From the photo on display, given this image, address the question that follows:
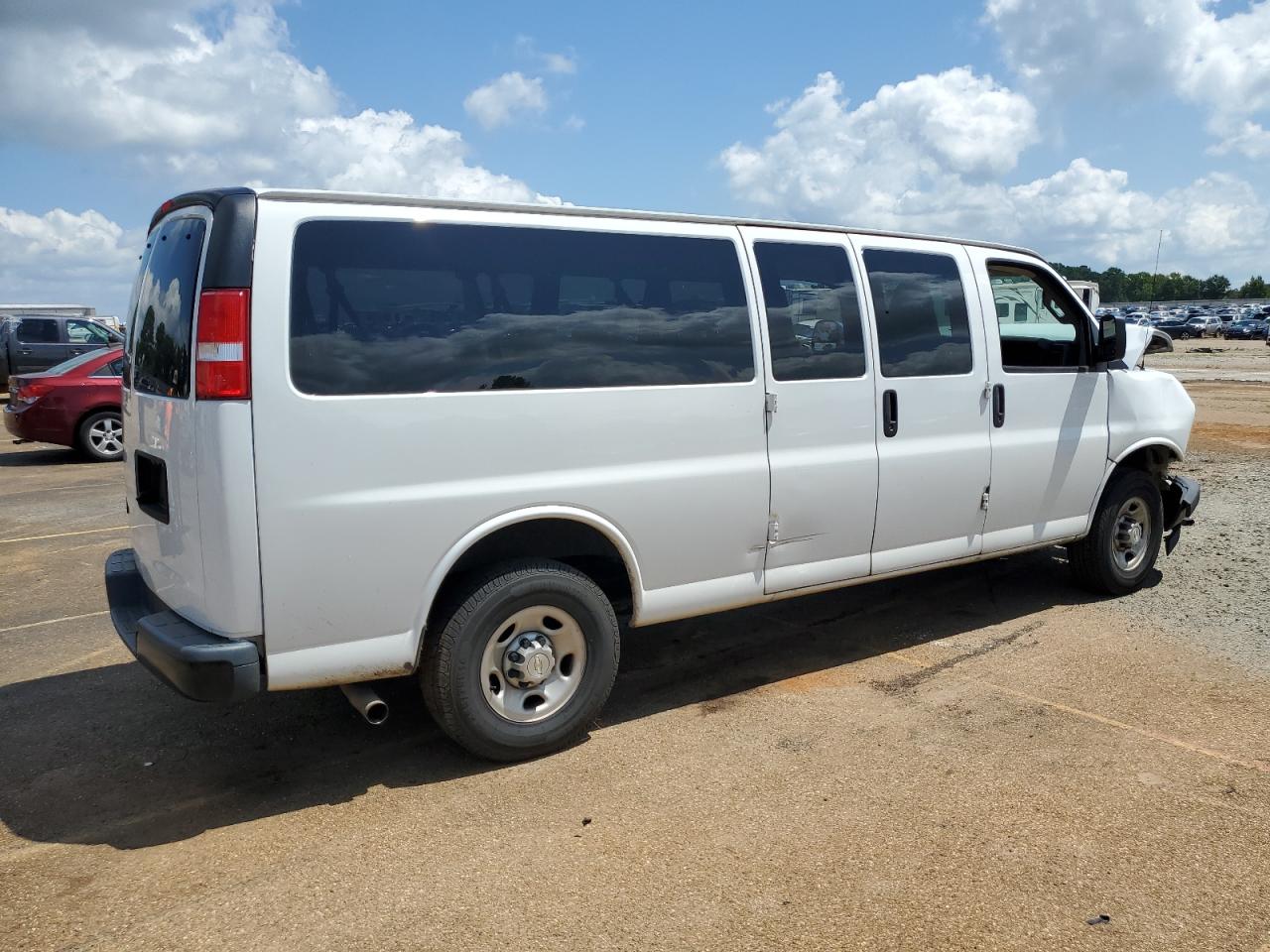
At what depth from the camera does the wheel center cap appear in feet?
13.5

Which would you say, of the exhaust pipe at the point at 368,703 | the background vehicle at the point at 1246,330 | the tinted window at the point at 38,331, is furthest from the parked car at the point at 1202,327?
the exhaust pipe at the point at 368,703

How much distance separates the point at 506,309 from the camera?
4.00 m

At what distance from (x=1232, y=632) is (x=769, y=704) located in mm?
3031

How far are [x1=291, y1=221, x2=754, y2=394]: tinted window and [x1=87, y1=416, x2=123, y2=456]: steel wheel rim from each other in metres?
11.4

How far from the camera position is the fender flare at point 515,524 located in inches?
153

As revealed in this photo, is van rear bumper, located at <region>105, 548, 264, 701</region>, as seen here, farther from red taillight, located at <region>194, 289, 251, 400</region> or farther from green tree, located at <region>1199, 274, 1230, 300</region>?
green tree, located at <region>1199, 274, 1230, 300</region>

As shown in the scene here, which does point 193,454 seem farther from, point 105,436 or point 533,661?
point 105,436

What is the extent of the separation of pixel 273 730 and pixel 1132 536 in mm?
5400

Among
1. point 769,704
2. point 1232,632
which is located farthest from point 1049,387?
point 769,704

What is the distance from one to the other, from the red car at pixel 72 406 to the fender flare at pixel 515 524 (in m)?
10.9

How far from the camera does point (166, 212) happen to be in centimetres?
411

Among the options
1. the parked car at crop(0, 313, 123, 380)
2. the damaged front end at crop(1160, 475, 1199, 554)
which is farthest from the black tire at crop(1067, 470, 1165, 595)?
the parked car at crop(0, 313, 123, 380)

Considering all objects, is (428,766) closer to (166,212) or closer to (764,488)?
(764,488)

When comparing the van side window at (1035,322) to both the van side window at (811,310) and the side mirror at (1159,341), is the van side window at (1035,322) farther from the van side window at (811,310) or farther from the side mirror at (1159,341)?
the van side window at (811,310)
